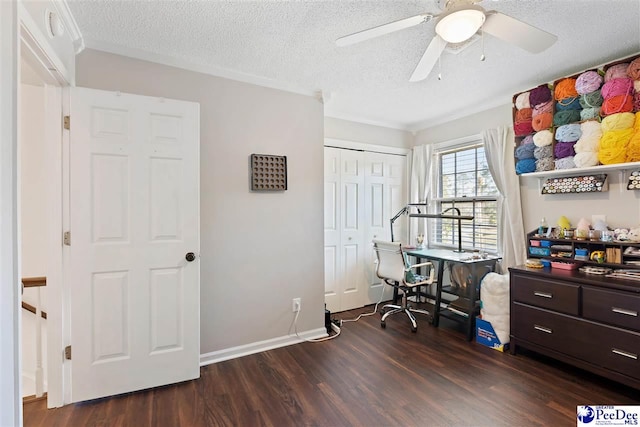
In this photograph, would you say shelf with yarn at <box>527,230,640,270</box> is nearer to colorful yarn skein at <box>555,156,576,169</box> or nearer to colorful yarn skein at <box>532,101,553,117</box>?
colorful yarn skein at <box>555,156,576,169</box>

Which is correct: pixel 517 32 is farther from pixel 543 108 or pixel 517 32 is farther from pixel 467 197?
pixel 467 197

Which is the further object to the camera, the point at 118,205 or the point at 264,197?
the point at 264,197

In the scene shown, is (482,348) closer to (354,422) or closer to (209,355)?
(354,422)

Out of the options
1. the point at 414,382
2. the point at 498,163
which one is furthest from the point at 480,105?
the point at 414,382

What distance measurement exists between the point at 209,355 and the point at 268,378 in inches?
22.3

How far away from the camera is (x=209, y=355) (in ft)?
8.00

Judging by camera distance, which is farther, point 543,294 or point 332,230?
point 332,230

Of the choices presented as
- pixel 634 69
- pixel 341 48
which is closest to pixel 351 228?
pixel 341 48

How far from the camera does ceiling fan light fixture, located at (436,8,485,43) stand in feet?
4.57

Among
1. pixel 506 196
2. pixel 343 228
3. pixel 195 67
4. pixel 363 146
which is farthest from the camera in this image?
pixel 363 146

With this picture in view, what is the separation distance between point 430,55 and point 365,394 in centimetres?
217

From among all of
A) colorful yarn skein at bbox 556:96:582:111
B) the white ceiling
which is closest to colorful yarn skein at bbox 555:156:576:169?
colorful yarn skein at bbox 556:96:582:111

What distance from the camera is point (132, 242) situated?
205cm

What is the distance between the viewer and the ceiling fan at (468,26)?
1.40 m
